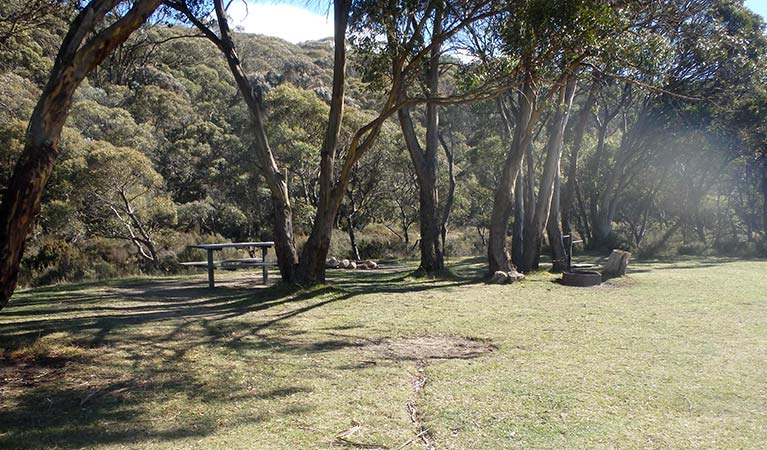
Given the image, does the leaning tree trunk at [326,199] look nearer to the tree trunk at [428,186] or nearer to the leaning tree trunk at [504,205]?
the tree trunk at [428,186]

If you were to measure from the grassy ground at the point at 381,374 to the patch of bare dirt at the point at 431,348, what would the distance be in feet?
0.09

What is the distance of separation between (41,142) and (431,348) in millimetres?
3833

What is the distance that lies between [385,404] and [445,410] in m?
0.42

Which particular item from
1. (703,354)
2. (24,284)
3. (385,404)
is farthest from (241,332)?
(24,284)

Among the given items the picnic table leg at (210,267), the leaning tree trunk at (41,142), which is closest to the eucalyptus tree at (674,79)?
the leaning tree trunk at (41,142)

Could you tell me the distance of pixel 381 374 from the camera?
4809 millimetres

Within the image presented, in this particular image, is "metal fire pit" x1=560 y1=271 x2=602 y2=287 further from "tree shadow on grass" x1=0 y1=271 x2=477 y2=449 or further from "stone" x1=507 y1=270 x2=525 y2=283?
"tree shadow on grass" x1=0 y1=271 x2=477 y2=449

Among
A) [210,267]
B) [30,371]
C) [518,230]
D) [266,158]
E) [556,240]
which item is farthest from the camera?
[518,230]

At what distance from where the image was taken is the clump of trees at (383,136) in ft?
26.7

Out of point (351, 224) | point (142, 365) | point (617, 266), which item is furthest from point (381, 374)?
point (351, 224)

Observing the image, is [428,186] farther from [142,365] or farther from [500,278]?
[142,365]

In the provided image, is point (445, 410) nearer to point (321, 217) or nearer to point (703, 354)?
point (703, 354)

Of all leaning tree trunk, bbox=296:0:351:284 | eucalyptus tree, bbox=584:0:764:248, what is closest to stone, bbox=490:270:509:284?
leaning tree trunk, bbox=296:0:351:284

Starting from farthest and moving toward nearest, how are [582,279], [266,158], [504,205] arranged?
[504,205], [582,279], [266,158]
